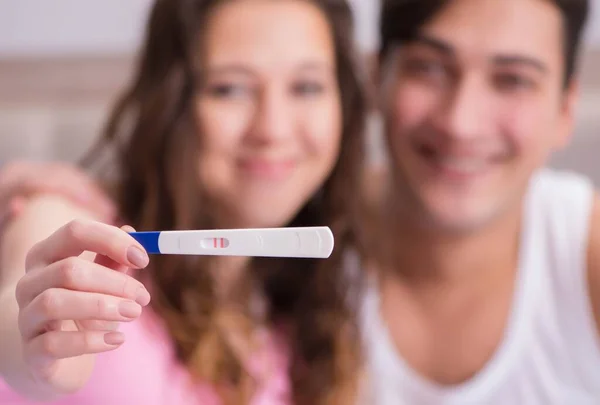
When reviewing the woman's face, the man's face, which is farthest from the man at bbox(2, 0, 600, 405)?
the woman's face

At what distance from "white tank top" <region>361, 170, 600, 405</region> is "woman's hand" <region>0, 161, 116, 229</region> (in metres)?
0.26

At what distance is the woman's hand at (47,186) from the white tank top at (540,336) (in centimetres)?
26

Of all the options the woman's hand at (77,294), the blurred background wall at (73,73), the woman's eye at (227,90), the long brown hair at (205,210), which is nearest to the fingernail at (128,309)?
the woman's hand at (77,294)

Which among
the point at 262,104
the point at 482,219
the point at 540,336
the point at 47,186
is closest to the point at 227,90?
the point at 262,104

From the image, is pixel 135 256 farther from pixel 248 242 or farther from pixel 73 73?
pixel 73 73

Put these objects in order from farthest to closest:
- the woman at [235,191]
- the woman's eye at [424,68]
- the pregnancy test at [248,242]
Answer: the woman's eye at [424,68], the woman at [235,191], the pregnancy test at [248,242]

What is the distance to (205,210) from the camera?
431 mm

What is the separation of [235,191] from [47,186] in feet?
0.48

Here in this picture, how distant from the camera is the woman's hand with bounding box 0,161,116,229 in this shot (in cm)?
44

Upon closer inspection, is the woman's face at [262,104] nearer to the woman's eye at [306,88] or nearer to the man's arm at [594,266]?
the woman's eye at [306,88]

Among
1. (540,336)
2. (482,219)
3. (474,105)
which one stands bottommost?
(540,336)

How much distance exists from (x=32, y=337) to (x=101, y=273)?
5cm

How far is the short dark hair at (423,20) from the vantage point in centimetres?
52

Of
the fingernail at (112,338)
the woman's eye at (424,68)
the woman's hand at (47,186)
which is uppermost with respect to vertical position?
the woman's eye at (424,68)
